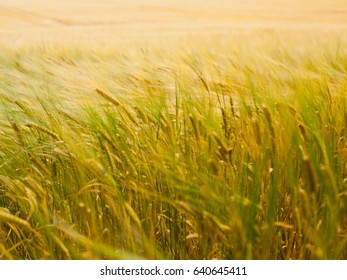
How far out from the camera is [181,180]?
59cm

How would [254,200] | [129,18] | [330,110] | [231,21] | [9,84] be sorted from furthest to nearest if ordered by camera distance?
[129,18] < [231,21] < [9,84] < [330,110] < [254,200]

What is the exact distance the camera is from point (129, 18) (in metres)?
8.44

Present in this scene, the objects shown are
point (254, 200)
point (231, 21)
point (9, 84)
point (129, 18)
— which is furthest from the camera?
point (129, 18)

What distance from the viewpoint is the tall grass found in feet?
1.99

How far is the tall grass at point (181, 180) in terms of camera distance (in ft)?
1.99

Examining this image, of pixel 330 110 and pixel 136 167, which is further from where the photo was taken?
pixel 330 110

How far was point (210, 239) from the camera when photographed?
0.68m

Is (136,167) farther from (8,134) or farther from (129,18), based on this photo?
(129,18)

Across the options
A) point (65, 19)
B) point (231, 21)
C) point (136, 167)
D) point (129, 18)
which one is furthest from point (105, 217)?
point (65, 19)

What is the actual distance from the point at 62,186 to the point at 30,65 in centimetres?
98

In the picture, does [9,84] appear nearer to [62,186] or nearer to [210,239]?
[62,186]
